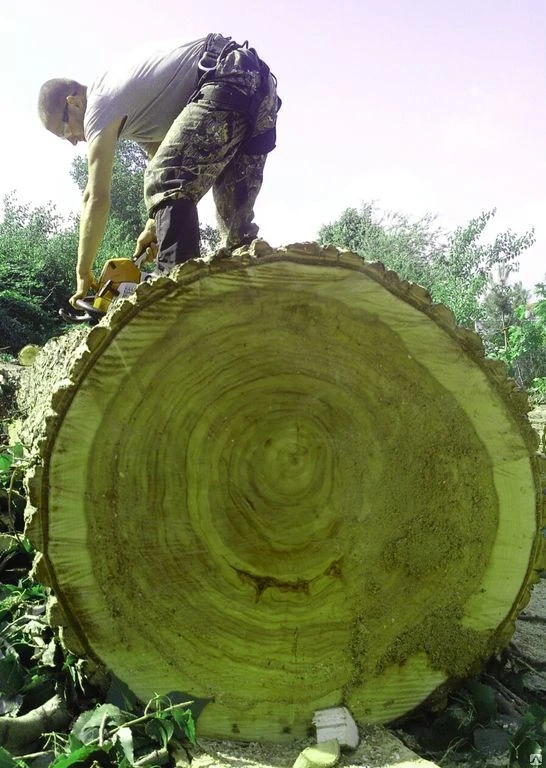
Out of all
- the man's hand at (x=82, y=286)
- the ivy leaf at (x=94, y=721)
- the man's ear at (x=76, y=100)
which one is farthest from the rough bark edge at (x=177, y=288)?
the man's ear at (x=76, y=100)

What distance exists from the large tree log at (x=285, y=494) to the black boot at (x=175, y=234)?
0.96 m

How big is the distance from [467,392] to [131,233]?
2181 cm

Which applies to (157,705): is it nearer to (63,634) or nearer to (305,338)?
(63,634)

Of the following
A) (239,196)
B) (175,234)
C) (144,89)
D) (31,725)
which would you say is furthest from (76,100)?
(31,725)

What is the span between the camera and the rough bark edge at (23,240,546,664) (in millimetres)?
1506

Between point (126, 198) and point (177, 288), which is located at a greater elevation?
point (126, 198)

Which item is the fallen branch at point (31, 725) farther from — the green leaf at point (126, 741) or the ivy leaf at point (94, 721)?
the green leaf at point (126, 741)

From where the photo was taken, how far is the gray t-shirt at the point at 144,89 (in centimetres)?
277

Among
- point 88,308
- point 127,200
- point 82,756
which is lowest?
point 82,756

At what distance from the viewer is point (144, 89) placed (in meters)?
2.80

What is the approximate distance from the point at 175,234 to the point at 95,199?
517 mm

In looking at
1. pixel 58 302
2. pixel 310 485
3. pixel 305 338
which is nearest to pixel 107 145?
pixel 305 338

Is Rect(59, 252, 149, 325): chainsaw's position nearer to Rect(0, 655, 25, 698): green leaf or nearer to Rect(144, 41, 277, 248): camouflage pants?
Rect(144, 41, 277, 248): camouflage pants

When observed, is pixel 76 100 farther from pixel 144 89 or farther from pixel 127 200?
pixel 127 200
